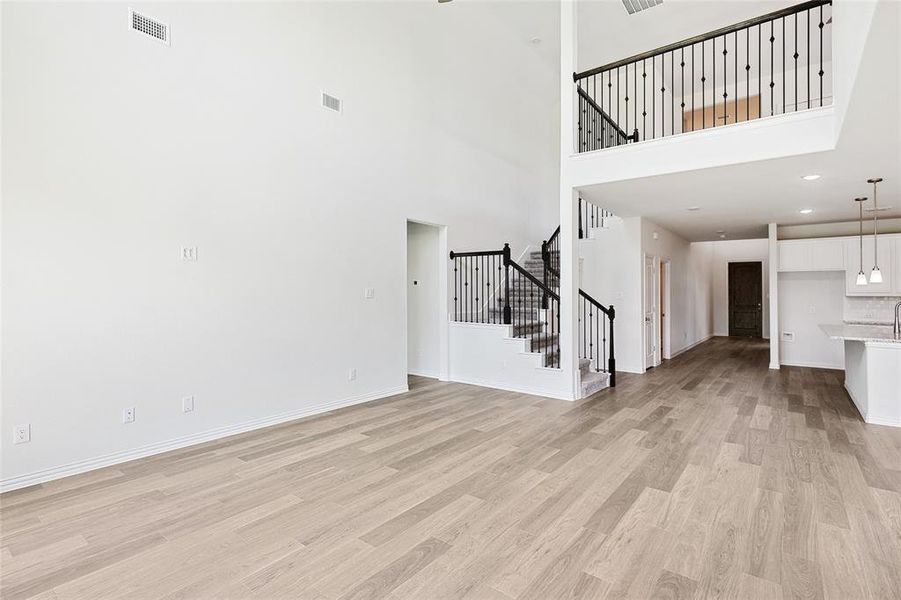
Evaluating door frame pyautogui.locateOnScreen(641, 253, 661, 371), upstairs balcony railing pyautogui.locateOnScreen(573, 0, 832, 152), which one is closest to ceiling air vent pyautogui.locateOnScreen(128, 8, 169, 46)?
upstairs balcony railing pyautogui.locateOnScreen(573, 0, 832, 152)

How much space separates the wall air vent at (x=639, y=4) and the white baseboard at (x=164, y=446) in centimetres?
695

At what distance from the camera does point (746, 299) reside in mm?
12586

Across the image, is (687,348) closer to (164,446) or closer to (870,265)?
(870,265)

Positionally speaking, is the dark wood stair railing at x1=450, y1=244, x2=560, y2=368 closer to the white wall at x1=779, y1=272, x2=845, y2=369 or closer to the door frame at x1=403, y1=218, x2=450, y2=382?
the door frame at x1=403, y1=218, x2=450, y2=382

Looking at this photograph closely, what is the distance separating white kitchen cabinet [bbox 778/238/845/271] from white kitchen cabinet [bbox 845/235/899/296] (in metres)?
0.11

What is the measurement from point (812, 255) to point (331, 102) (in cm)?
803

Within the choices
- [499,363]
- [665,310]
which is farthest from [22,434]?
[665,310]

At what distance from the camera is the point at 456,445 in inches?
152

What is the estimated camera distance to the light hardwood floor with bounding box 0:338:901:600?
204 centimetres

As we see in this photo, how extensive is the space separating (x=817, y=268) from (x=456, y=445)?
7316 mm

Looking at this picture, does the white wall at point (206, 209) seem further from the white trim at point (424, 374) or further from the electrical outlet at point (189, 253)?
the white trim at point (424, 374)

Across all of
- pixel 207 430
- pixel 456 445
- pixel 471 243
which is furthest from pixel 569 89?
pixel 207 430

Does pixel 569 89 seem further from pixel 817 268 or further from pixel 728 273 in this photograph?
pixel 728 273

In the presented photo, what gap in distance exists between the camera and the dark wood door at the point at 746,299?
1240 cm
